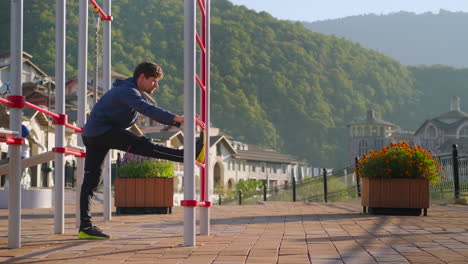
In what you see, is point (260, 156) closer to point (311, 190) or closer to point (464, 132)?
point (464, 132)

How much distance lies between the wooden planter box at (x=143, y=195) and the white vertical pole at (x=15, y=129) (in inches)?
243

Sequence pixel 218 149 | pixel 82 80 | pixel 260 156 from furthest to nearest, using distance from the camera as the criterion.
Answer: pixel 260 156
pixel 218 149
pixel 82 80

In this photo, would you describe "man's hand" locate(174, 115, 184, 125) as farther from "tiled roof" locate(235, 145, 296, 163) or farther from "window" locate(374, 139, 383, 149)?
"window" locate(374, 139, 383, 149)

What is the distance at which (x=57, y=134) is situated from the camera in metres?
6.92

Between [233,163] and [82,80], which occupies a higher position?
[233,163]

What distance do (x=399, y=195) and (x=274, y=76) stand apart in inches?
4675

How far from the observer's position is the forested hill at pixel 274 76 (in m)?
110

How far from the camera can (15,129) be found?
5.60 meters

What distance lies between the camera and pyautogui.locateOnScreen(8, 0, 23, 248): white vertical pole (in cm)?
555

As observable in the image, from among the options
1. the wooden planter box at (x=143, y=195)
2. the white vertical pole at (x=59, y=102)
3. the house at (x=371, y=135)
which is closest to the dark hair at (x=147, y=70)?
the white vertical pole at (x=59, y=102)

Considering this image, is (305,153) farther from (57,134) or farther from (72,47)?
(57,134)

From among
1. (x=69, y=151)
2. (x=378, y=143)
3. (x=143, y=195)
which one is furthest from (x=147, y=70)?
(x=378, y=143)

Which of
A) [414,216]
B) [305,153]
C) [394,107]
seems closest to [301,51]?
[305,153]

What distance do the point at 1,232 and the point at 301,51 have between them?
134 meters
